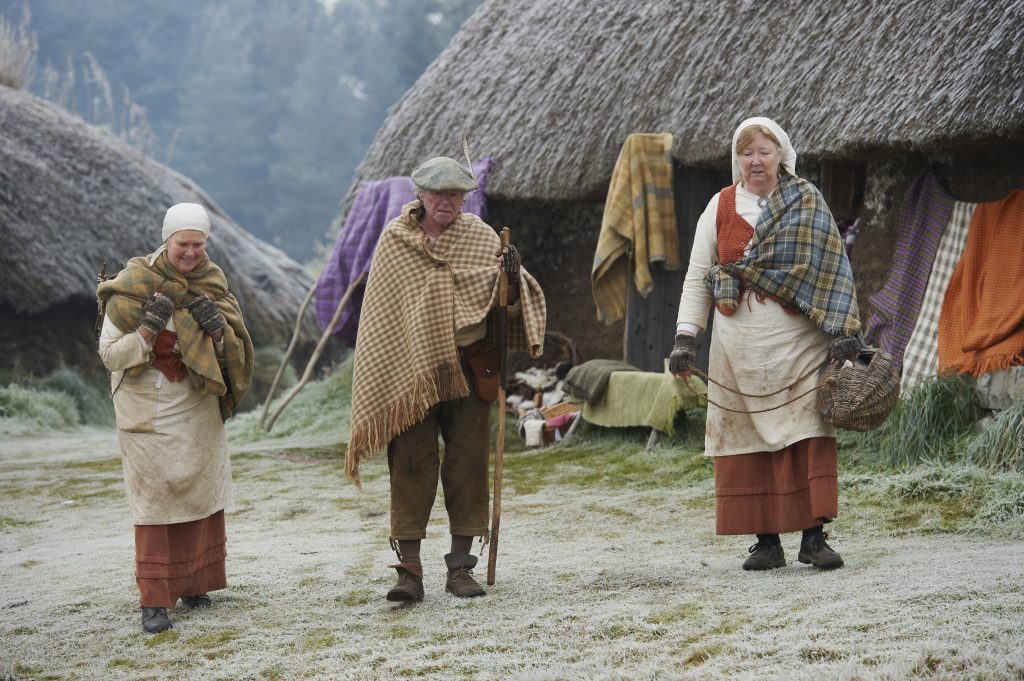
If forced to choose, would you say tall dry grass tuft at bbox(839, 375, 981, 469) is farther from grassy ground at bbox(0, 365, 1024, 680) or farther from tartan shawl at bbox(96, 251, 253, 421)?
tartan shawl at bbox(96, 251, 253, 421)

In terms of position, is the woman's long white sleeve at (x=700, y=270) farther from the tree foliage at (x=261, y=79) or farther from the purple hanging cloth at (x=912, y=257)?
the tree foliage at (x=261, y=79)

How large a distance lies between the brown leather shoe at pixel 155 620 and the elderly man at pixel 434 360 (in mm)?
805

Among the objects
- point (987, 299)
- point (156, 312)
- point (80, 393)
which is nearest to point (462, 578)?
point (156, 312)

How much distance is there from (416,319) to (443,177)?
511 mm

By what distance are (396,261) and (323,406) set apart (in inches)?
283

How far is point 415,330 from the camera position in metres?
4.40

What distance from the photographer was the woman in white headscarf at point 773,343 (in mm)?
4410

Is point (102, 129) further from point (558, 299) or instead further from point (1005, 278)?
point (1005, 278)

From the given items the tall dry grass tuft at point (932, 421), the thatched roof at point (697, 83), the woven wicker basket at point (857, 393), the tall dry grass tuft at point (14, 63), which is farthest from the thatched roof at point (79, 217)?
the woven wicker basket at point (857, 393)

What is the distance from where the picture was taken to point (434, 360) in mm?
4363

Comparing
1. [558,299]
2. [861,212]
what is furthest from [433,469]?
[558,299]

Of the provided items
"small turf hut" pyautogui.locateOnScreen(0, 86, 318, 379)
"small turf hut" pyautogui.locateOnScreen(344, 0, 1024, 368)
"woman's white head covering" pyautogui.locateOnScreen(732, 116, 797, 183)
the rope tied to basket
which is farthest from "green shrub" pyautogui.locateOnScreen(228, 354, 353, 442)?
the rope tied to basket

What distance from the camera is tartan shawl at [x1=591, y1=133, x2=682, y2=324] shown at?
816cm

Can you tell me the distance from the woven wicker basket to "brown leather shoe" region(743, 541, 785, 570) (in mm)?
545
